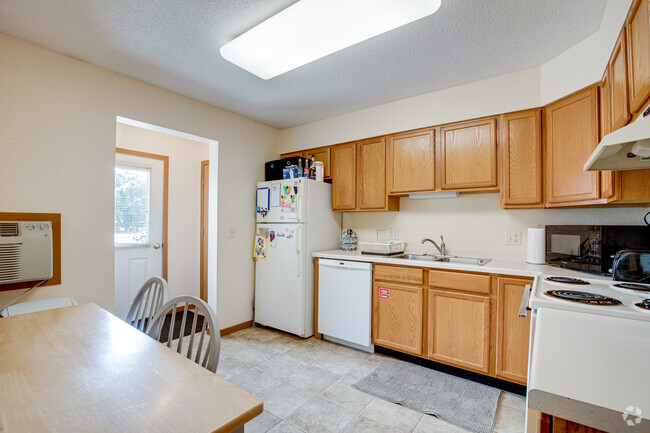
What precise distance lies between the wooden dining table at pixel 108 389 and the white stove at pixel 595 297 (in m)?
1.25

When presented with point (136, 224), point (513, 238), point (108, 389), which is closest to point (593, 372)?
point (108, 389)

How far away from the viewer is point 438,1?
4.80 feet

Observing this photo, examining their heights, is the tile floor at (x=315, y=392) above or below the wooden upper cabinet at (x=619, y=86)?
below

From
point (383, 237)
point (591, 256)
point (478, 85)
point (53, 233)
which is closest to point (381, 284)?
point (383, 237)

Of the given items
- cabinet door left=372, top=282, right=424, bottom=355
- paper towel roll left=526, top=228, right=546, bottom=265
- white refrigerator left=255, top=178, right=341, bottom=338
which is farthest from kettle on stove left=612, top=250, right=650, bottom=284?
white refrigerator left=255, top=178, right=341, bottom=338

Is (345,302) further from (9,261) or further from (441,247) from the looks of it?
(9,261)

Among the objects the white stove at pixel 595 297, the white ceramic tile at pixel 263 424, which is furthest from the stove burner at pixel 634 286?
the white ceramic tile at pixel 263 424

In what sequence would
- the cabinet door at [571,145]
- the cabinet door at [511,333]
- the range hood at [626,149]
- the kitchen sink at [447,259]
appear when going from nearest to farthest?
the range hood at [626,149]
the cabinet door at [571,145]
the cabinet door at [511,333]
the kitchen sink at [447,259]

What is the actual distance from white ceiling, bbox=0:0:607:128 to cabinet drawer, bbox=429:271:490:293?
162 cm

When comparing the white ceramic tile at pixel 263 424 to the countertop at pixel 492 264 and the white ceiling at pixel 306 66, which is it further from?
the white ceiling at pixel 306 66

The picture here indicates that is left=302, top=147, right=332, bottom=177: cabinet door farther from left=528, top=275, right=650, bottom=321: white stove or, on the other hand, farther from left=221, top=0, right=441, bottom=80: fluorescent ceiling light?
left=528, top=275, right=650, bottom=321: white stove

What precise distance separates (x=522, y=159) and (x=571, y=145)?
33 centimetres

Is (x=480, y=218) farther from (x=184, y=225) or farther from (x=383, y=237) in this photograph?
(x=184, y=225)

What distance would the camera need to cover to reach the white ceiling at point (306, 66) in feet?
5.80
